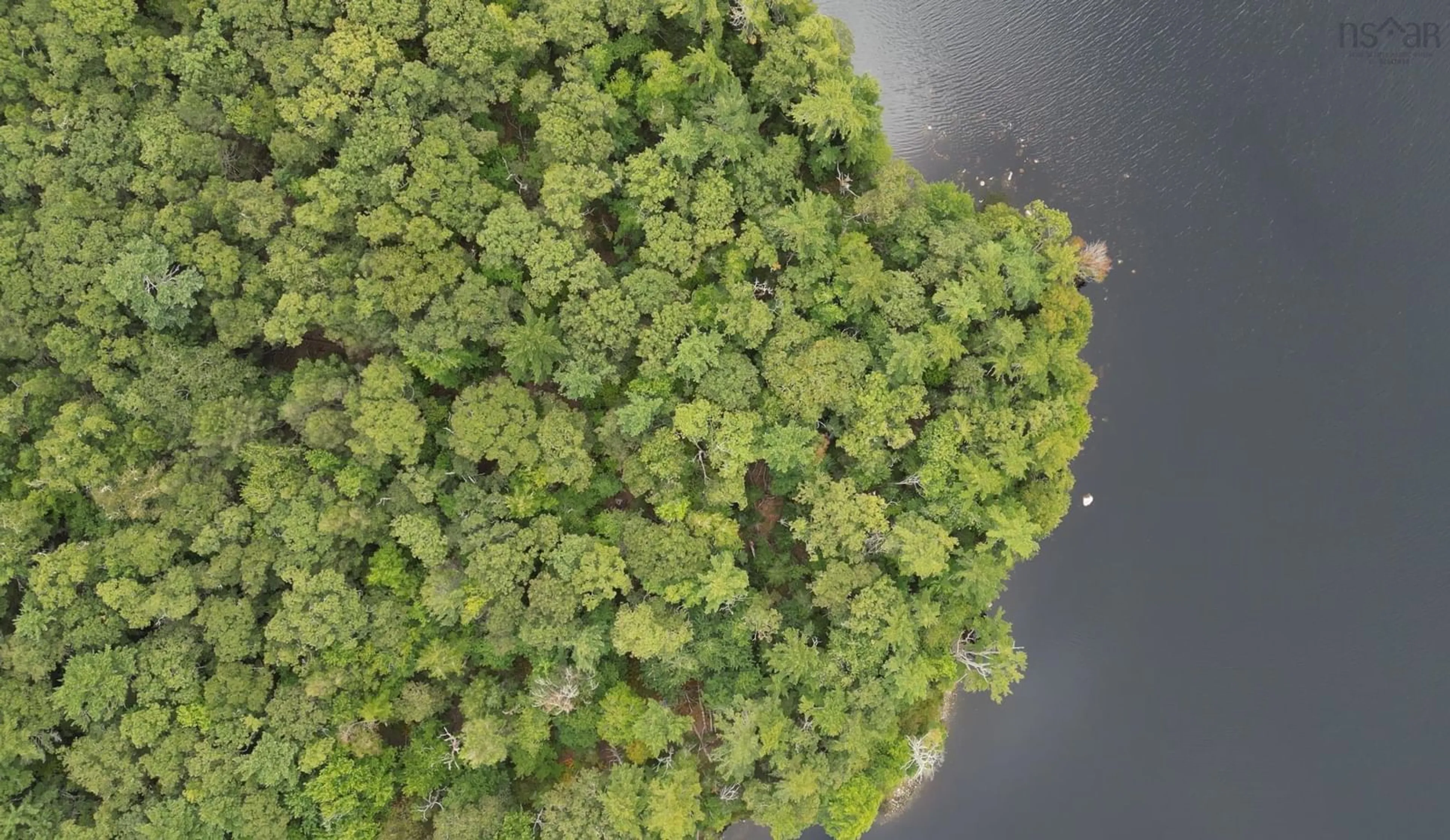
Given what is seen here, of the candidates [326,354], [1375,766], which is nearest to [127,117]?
[326,354]

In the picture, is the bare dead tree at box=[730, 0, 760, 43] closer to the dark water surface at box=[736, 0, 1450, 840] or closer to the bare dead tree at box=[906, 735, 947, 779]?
the dark water surface at box=[736, 0, 1450, 840]

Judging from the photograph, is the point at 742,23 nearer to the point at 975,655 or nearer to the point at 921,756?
the point at 975,655

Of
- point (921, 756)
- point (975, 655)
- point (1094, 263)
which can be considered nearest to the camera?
point (921, 756)

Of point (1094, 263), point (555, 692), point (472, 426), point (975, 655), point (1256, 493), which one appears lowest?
point (555, 692)

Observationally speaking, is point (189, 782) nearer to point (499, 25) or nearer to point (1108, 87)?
point (499, 25)

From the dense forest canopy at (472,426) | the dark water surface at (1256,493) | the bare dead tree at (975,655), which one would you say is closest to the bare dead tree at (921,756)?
the dense forest canopy at (472,426)

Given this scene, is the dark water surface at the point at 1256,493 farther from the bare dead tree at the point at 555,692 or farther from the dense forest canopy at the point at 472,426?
the bare dead tree at the point at 555,692

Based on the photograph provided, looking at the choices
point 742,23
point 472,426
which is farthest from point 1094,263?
point 472,426

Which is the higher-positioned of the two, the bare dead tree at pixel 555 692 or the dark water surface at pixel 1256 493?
the dark water surface at pixel 1256 493
